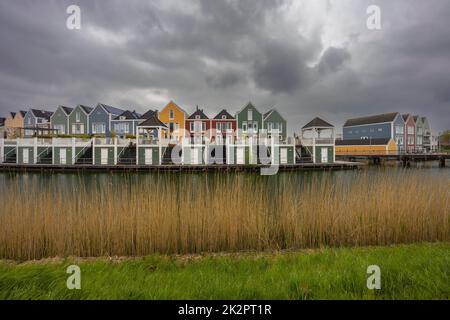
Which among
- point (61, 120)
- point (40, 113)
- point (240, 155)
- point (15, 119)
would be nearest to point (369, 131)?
point (240, 155)

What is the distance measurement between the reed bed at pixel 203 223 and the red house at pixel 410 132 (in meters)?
63.6

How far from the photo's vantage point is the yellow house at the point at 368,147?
44.2 m

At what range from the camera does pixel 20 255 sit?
4.13m

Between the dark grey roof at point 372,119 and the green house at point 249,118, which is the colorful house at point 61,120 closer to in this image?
the green house at point 249,118

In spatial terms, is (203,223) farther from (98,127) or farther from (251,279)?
(98,127)

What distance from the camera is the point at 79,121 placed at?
1654 inches

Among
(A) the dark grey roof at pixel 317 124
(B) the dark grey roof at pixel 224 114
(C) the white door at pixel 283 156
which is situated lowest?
(C) the white door at pixel 283 156

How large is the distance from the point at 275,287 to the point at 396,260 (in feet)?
6.47

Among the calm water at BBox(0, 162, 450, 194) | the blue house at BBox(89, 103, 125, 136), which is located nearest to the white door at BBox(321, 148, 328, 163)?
the calm water at BBox(0, 162, 450, 194)

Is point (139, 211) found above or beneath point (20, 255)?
above

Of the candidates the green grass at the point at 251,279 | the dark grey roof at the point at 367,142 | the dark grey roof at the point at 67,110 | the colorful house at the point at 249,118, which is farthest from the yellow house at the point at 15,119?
the dark grey roof at the point at 367,142

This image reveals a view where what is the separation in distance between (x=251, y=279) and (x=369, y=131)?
66283 millimetres
